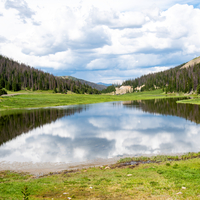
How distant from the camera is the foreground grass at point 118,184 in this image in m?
11.4

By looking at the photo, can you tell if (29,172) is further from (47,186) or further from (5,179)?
(47,186)

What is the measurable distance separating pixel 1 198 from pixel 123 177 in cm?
854

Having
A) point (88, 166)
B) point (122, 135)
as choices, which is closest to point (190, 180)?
point (88, 166)

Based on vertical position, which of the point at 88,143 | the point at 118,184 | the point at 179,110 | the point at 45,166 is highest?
the point at 179,110

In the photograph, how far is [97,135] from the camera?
107 feet

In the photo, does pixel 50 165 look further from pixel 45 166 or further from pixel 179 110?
pixel 179 110

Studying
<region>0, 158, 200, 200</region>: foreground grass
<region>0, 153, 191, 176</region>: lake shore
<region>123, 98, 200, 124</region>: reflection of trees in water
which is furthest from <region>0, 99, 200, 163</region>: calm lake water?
<region>123, 98, 200, 124</region>: reflection of trees in water

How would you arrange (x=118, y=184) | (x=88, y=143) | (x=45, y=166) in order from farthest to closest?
(x=88, y=143) < (x=45, y=166) < (x=118, y=184)

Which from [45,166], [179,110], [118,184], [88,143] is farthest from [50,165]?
[179,110]

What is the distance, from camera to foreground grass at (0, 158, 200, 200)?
11417 mm

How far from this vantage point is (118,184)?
1326 cm

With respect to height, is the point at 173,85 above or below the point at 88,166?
above

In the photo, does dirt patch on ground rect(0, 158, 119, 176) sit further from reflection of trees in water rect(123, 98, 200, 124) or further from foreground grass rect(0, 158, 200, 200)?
reflection of trees in water rect(123, 98, 200, 124)

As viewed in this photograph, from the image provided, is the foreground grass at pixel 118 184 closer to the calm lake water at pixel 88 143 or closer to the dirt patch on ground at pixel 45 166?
the dirt patch on ground at pixel 45 166
